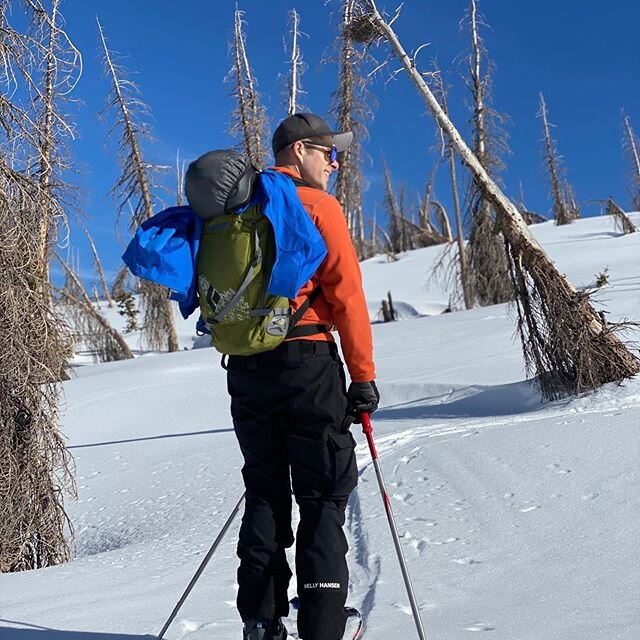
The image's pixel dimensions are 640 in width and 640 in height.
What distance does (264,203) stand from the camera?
237 centimetres

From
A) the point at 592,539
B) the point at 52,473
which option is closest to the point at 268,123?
the point at 52,473

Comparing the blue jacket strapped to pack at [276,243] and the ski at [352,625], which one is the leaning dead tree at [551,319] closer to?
the ski at [352,625]

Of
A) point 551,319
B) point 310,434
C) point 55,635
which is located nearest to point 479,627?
point 310,434

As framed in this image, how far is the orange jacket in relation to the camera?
7.68 ft

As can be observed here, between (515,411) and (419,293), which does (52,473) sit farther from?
(419,293)

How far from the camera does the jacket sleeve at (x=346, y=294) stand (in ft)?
7.68

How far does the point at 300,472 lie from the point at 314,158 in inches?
43.5

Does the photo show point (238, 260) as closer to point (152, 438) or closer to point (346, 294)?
point (346, 294)

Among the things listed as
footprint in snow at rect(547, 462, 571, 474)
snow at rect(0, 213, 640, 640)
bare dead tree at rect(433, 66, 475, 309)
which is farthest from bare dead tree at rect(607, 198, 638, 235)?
footprint in snow at rect(547, 462, 571, 474)

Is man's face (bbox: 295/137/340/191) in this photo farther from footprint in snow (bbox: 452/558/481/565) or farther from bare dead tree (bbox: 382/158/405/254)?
bare dead tree (bbox: 382/158/405/254)

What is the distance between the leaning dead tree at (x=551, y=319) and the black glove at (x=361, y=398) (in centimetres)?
377

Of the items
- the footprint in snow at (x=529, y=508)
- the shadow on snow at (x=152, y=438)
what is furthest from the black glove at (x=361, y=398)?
the shadow on snow at (x=152, y=438)

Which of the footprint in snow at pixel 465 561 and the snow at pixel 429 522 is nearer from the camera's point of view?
the snow at pixel 429 522

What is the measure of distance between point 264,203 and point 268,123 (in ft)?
53.4
